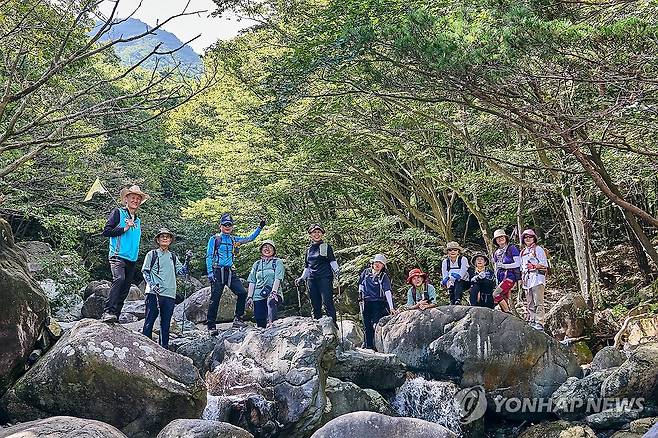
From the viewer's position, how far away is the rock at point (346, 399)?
8.04 metres

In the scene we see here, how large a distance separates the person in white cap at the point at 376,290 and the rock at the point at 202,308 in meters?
8.04

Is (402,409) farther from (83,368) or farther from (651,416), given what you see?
(83,368)

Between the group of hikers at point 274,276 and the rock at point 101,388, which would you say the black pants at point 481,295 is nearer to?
the group of hikers at point 274,276

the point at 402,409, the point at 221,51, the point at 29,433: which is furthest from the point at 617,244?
the point at 29,433

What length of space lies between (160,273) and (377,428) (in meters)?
4.33

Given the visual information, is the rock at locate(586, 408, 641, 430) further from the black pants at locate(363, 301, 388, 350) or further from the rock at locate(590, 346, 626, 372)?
the black pants at locate(363, 301, 388, 350)

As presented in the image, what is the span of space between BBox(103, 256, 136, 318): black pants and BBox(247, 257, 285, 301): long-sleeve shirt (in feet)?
7.49

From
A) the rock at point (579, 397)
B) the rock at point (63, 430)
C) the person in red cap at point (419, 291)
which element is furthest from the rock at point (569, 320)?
the rock at point (63, 430)

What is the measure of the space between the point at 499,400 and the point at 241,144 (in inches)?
374

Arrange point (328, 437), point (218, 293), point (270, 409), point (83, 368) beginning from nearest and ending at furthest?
point (328, 437), point (83, 368), point (270, 409), point (218, 293)

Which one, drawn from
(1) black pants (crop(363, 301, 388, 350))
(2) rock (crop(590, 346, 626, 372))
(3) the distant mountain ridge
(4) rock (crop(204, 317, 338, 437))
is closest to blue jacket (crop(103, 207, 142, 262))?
(3) the distant mountain ridge

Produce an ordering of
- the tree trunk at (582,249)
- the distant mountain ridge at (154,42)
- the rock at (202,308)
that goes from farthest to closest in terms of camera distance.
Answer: the rock at (202,308) < the tree trunk at (582,249) < the distant mountain ridge at (154,42)

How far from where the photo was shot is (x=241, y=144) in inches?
611

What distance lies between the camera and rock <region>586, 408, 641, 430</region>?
823 centimetres
